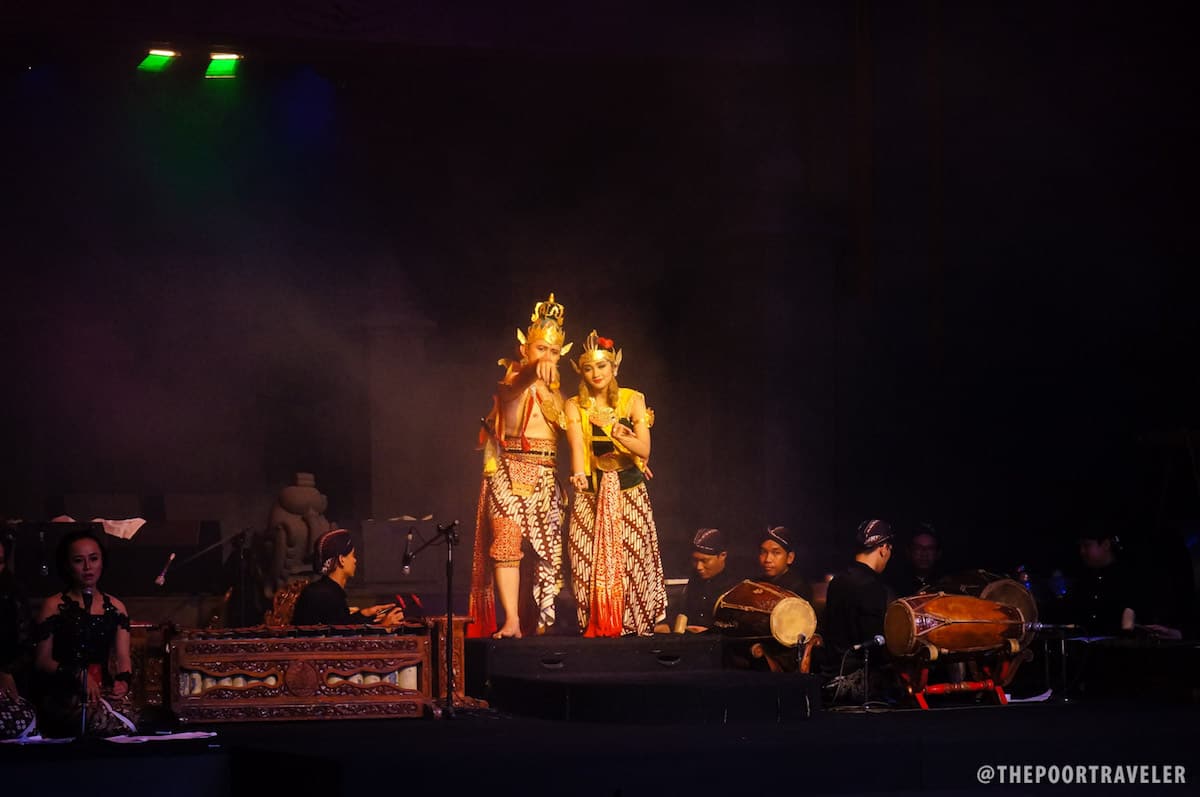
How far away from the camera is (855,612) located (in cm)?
870

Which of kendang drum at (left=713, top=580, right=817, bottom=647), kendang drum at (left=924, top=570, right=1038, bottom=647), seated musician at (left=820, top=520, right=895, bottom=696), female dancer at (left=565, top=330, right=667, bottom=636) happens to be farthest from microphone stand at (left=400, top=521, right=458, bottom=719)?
kendang drum at (left=924, top=570, right=1038, bottom=647)

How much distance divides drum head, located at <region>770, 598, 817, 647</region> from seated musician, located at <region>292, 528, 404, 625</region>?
199 cm

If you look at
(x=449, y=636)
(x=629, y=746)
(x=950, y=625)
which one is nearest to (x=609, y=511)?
(x=449, y=636)

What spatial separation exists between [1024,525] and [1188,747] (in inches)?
159

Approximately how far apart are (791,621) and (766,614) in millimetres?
145

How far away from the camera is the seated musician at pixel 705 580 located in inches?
389


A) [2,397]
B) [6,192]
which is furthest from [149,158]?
[2,397]

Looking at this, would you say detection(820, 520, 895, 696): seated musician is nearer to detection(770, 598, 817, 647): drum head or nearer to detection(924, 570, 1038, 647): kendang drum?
detection(770, 598, 817, 647): drum head

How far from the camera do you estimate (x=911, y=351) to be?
11.3 metres

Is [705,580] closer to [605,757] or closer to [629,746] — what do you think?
[629,746]

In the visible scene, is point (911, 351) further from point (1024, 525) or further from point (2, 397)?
point (2, 397)

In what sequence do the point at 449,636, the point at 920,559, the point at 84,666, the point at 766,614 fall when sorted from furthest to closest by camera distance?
the point at 920,559
the point at 766,614
the point at 449,636
the point at 84,666

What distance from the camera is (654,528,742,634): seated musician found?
988 cm

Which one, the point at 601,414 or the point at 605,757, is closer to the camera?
the point at 605,757
